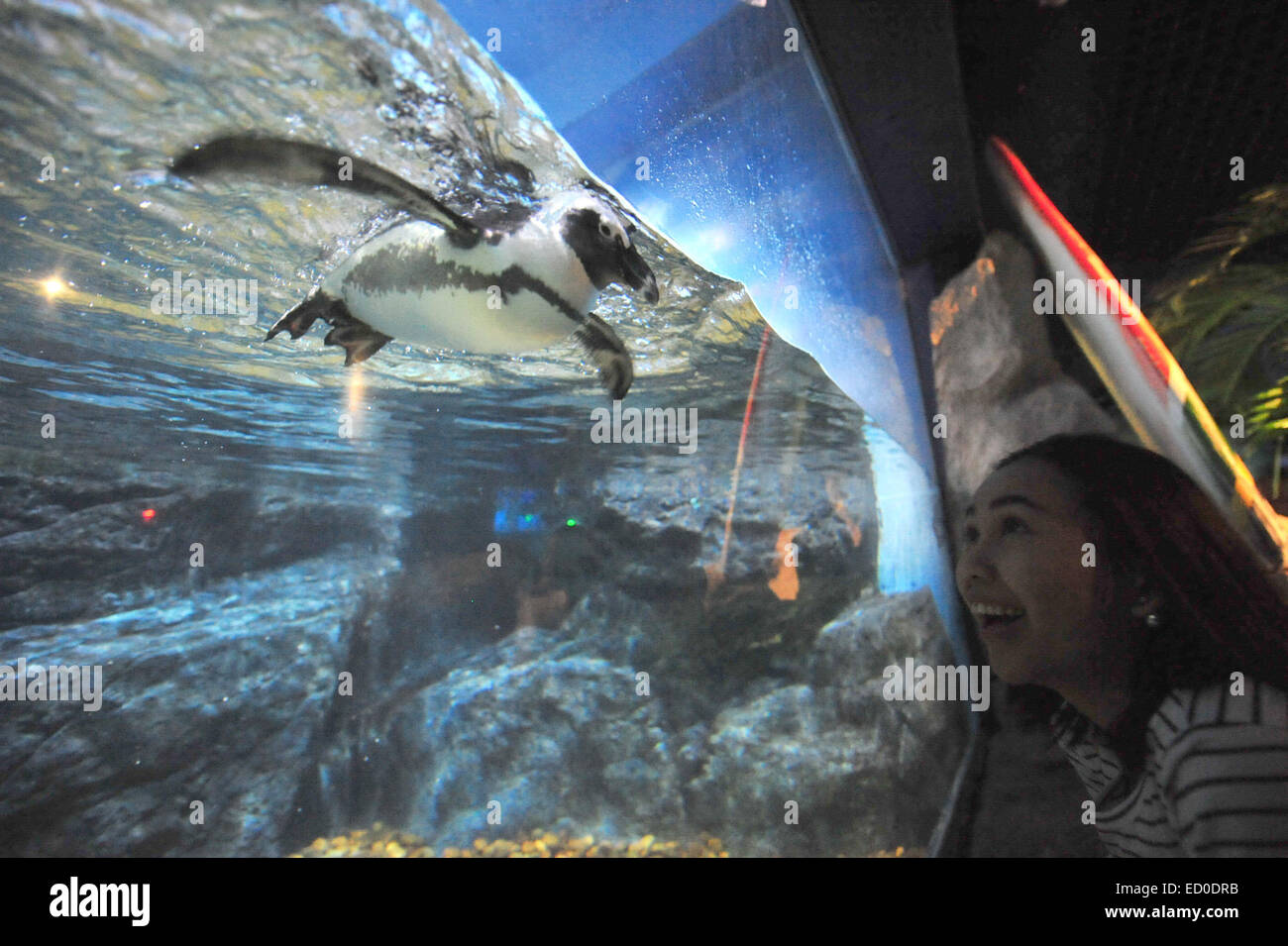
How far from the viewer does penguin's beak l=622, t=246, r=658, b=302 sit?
1896 millimetres

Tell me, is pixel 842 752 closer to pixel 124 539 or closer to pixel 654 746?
pixel 654 746

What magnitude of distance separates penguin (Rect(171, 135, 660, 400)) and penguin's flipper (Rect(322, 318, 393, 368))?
0.28 metres

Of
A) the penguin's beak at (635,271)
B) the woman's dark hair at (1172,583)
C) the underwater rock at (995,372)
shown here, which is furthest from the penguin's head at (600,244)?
the woman's dark hair at (1172,583)

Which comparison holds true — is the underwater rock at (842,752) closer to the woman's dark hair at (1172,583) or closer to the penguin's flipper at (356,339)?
the woman's dark hair at (1172,583)

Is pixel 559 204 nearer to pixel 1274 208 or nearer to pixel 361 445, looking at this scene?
pixel 1274 208

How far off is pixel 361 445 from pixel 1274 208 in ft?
44.4

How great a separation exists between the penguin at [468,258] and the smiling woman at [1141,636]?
1.37m

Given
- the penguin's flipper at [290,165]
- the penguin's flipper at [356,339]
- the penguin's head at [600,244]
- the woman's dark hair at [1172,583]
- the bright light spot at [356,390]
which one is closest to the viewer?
the woman's dark hair at [1172,583]

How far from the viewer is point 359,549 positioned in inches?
550

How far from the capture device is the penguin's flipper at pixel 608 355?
2.41 m

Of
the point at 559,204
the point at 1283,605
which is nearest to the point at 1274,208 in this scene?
the point at 1283,605

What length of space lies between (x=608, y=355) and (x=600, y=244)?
643 mm

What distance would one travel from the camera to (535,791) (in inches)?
275

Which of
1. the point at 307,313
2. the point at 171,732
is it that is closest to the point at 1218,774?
the point at 307,313
